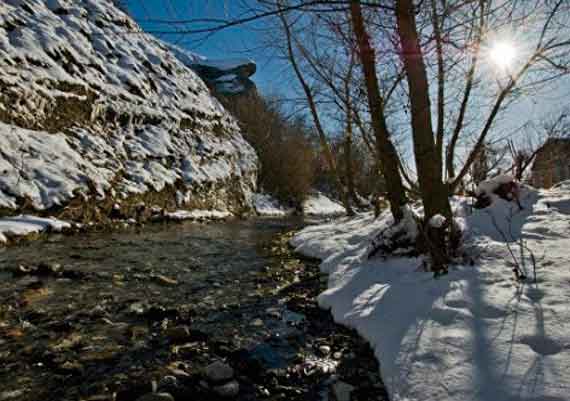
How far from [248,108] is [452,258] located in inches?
1115

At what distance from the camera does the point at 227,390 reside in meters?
1.88

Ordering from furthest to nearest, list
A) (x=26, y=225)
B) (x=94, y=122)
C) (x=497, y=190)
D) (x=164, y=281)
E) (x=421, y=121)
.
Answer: (x=94, y=122) → (x=26, y=225) → (x=497, y=190) → (x=164, y=281) → (x=421, y=121)

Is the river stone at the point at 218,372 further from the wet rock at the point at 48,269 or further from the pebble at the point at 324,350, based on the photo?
the wet rock at the point at 48,269

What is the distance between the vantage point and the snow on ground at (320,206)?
28.9 metres

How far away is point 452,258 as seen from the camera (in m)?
3.24

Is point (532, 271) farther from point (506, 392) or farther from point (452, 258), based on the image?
point (506, 392)

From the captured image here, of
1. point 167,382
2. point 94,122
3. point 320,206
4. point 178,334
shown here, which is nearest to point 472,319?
point 167,382

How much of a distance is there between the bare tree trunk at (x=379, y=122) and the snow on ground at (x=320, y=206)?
2225 cm

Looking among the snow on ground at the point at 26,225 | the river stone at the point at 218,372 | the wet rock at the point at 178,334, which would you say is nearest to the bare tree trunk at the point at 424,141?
the river stone at the point at 218,372

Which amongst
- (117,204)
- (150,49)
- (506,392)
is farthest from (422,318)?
(150,49)

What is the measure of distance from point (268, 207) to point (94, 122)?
12996 millimetres

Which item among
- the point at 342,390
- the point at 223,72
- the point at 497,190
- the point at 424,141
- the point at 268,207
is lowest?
the point at 342,390

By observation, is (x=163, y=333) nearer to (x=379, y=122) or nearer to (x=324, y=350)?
(x=324, y=350)

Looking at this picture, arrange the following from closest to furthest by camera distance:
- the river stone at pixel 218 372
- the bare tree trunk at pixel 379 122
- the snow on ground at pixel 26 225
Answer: the river stone at pixel 218 372, the bare tree trunk at pixel 379 122, the snow on ground at pixel 26 225
